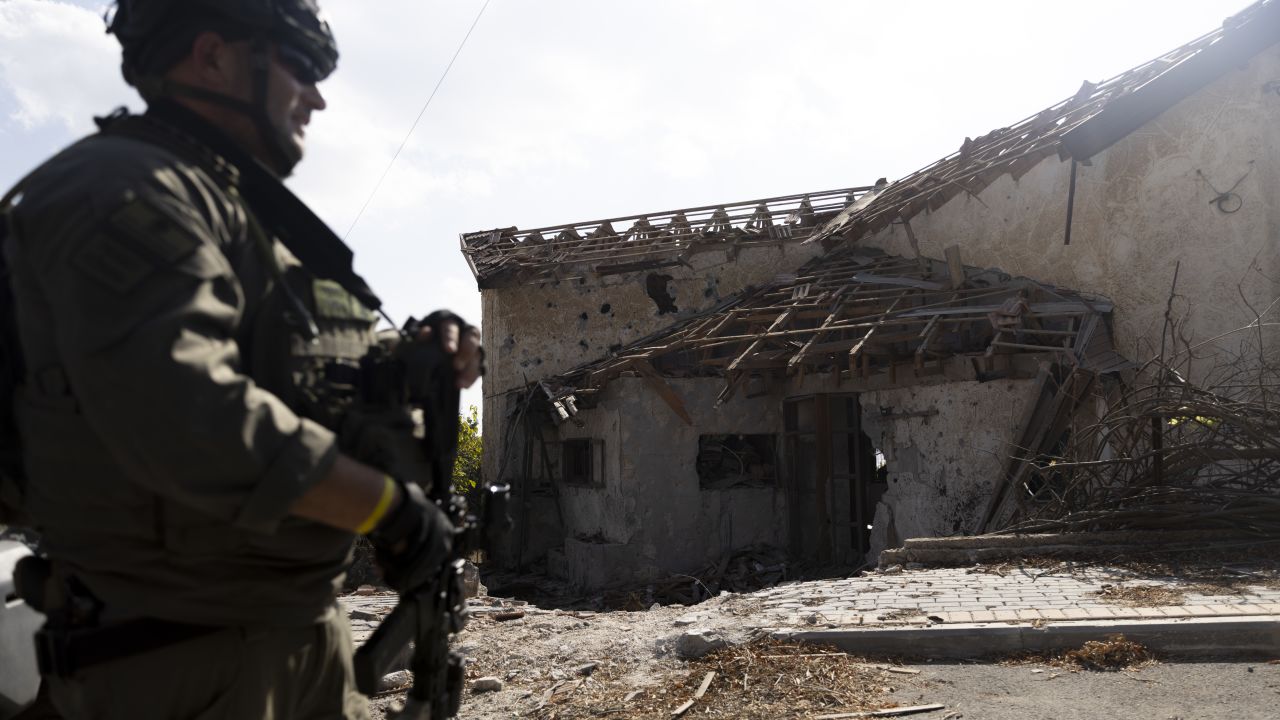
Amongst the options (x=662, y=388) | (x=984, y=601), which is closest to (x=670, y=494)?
(x=662, y=388)

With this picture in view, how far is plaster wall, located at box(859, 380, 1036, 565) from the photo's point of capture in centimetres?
973

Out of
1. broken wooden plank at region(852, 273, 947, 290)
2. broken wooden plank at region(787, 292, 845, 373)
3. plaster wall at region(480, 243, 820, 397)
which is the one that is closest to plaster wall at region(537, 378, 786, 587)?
broken wooden plank at region(787, 292, 845, 373)

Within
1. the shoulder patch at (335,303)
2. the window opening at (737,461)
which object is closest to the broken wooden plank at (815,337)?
the window opening at (737,461)

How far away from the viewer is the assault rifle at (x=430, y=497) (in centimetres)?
181

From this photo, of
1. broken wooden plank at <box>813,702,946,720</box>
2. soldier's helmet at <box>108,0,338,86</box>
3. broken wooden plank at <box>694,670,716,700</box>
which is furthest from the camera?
broken wooden plank at <box>694,670,716,700</box>

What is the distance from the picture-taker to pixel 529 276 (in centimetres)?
1600

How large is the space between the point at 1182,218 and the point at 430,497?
9733 mm

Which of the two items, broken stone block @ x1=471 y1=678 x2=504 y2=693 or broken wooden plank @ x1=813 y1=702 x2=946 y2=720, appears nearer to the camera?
broken wooden plank @ x1=813 y1=702 x2=946 y2=720

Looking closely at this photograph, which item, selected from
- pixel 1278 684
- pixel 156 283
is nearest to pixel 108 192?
pixel 156 283

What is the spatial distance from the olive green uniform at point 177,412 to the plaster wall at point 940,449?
8873 mm

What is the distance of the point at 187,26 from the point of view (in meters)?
1.76

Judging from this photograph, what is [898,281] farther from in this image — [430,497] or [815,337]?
[430,497]

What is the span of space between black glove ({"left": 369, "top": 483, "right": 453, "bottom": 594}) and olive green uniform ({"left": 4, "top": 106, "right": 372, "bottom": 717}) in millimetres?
129

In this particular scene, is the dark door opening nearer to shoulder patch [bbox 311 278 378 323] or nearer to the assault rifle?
the assault rifle
